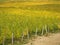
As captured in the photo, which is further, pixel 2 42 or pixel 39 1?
pixel 39 1

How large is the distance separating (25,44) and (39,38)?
2876mm

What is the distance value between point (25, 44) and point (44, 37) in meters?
3.65

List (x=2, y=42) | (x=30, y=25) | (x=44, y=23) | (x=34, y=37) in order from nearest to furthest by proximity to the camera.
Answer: (x=2, y=42) → (x=34, y=37) → (x=30, y=25) → (x=44, y=23)

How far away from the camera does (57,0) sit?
6259 cm

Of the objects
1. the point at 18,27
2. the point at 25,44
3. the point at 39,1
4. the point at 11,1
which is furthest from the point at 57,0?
the point at 25,44

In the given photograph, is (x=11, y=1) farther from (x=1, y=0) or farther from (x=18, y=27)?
(x=18, y=27)

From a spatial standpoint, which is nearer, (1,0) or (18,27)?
(18,27)

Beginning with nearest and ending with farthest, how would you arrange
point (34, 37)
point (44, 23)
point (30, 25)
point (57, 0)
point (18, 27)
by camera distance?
point (34, 37), point (18, 27), point (30, 25), point (44, 23), point (57, 0)

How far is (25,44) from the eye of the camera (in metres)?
23.4

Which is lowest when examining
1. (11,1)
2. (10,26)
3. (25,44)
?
(25,44)

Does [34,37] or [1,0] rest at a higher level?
[1,0]

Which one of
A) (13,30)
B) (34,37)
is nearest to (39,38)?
(34,37)

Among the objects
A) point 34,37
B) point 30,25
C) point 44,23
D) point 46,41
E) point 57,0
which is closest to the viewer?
point 46,41

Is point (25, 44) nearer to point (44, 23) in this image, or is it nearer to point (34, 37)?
point (34, 37)
